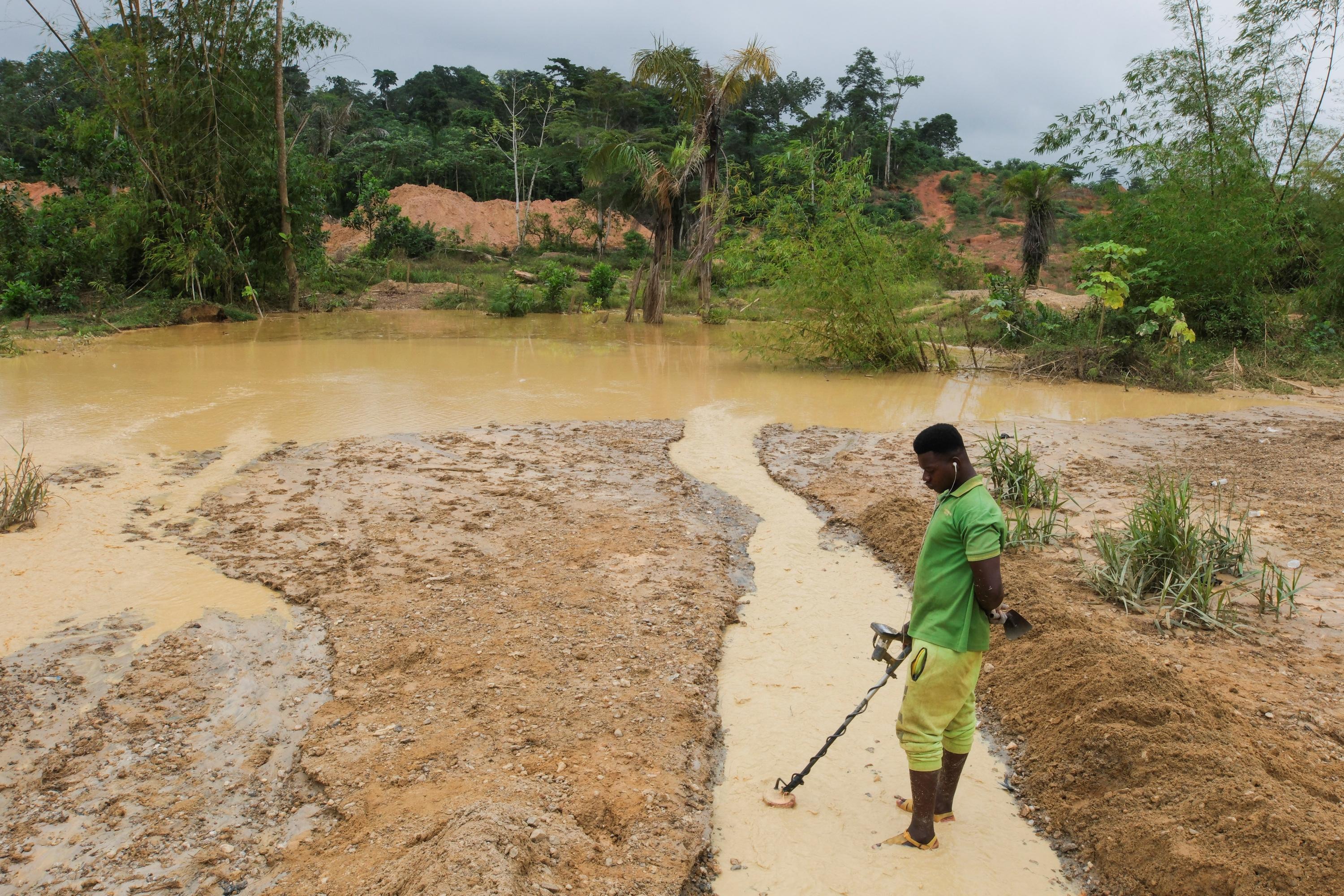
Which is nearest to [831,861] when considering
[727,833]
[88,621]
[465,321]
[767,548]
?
[727,833]

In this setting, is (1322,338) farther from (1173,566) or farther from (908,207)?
(908,207)

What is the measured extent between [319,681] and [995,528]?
3.02 metres

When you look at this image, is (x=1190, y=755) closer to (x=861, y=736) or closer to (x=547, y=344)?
(x=861, y=736)

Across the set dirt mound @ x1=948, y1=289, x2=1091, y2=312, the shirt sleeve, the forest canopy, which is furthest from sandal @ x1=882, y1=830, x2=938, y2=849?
dirt mound @ x1=948, y1=289, x2=1091, y2=312

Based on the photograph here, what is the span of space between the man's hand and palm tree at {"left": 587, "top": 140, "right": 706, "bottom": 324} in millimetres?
17981

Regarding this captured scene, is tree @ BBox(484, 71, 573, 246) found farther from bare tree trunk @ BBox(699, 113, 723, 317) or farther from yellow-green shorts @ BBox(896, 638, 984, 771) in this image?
yellow-green shorts @ BBox(896, 638, 984, 771)

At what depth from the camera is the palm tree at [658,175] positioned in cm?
1945

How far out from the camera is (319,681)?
12.9 feet

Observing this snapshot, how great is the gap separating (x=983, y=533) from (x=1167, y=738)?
129cm

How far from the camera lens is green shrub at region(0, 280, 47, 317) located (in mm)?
16719

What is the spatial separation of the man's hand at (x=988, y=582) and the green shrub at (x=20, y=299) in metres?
19.5

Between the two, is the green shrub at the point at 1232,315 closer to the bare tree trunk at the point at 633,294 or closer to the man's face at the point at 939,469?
the bare tree trunk at the point at 633,294

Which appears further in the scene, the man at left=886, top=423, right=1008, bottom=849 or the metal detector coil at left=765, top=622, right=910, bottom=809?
the metal detector coil at left=765, top=622, right=910, bottom=809

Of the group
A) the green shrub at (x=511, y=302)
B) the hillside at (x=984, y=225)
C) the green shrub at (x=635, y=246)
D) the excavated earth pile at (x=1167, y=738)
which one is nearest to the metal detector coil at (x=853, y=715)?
the excavated earth pile at (x=1167, y=738)
